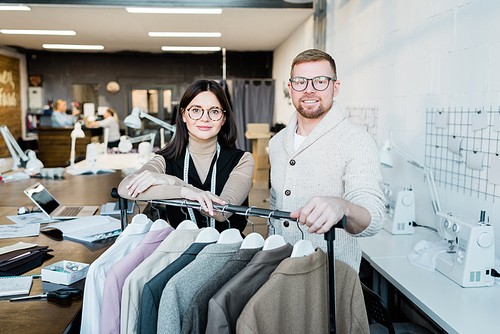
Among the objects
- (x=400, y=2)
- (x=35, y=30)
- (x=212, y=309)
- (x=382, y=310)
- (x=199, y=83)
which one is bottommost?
(x=382, y=310)

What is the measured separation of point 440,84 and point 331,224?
179 centimetres

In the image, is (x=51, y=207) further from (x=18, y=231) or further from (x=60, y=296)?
(x=60, y=296)

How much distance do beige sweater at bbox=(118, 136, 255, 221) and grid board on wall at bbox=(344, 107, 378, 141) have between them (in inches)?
73.7

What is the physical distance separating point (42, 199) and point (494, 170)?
8.04 ft

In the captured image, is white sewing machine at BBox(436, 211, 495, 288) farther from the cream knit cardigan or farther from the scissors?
the scissors

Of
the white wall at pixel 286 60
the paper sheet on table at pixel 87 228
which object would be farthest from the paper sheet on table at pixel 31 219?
the white wall at pixel 286 60

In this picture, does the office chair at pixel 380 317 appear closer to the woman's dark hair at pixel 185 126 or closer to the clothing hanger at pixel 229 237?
the clothing hanger at pixel 229 237

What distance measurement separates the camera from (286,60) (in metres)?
7.66

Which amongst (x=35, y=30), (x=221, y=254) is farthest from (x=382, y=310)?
(x=35, y=30)

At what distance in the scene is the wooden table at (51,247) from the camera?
1166 mm

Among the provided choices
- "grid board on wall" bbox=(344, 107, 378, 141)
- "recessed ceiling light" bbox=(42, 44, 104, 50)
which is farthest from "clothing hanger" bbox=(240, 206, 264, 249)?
"recessed ceiling light" bbox=(42, 44, 104, 50)

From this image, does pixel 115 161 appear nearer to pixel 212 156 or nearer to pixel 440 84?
pixel 212 156

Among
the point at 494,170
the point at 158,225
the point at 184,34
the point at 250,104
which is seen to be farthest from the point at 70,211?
the point at 250,104

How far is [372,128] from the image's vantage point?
336 centimetres
